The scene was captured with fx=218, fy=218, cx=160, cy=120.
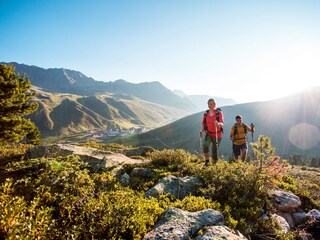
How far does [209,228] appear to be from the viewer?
178 inches

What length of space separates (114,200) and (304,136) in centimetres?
19522

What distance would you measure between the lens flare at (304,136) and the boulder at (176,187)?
177m

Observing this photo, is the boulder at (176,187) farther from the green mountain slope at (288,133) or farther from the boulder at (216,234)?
the green mountain slope at (288,133)

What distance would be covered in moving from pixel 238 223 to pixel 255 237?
558 millimetres

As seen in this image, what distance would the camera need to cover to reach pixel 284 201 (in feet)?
24.4

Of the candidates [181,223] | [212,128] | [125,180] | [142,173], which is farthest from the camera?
[212,128]

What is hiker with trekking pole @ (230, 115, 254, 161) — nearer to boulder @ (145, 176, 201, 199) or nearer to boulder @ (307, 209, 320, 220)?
boulder @ (307, 209, 320, 220)

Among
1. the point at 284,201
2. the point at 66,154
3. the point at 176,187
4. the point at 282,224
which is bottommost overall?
the point at 282,224

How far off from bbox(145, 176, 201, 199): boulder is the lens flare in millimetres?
176936

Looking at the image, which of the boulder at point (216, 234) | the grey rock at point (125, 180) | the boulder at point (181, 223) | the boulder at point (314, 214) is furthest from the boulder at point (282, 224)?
the grey rock at point (125, 180)

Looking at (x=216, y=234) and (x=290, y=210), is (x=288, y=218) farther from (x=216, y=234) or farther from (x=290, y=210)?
(x=216, y=234)

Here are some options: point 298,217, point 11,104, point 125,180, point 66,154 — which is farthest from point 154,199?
point 11,104

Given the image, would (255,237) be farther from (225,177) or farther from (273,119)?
(273,119)

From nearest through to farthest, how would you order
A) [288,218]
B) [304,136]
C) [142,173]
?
[288,218] → [142,173] → [304,136]
